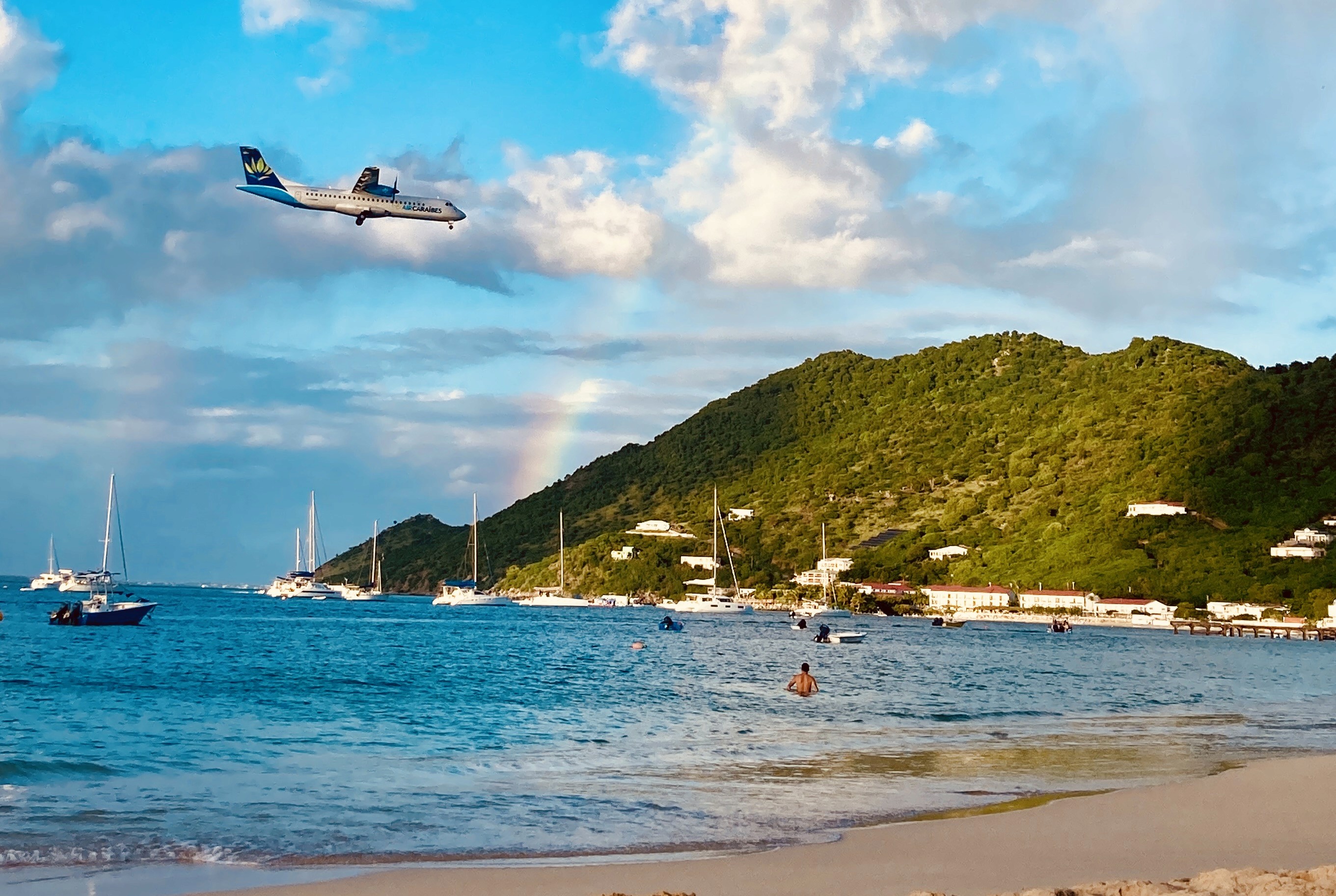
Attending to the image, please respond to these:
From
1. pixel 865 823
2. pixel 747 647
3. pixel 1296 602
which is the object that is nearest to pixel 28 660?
pixel 747 647

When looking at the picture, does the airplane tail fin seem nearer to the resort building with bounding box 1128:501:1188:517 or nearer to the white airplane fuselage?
the white airplane fuselage

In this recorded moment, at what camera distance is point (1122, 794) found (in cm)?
2009

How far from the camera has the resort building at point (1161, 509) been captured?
153500 millimetres

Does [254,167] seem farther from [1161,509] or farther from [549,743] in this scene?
[1161,509]

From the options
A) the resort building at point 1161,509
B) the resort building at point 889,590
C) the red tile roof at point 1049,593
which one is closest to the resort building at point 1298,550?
the resort building at point 1161,509

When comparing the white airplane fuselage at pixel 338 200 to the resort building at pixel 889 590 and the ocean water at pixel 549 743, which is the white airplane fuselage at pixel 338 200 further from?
the resort building at pixel 889 590

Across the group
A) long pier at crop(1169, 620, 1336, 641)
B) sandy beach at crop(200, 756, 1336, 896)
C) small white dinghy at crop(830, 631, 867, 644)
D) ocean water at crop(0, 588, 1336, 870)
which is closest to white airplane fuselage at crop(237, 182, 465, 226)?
ocean water at crop(0, 588, 1336, 870)

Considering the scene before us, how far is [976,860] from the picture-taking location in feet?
47.6

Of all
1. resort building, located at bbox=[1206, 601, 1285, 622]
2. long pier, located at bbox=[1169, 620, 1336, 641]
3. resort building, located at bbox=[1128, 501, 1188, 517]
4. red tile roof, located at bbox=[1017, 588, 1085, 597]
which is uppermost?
resort building, located at bbox=[1128, 501, 1188, 517]

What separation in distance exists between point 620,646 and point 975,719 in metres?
48.2

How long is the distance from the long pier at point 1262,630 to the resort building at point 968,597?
2733cm

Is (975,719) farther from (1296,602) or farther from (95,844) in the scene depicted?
(1296,602)

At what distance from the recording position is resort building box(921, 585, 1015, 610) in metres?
159

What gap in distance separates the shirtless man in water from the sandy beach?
78.6 feet
